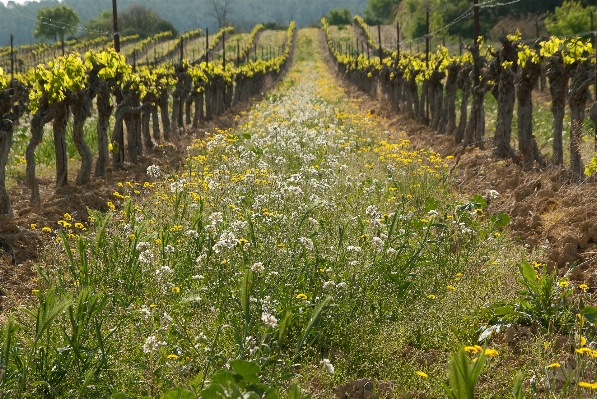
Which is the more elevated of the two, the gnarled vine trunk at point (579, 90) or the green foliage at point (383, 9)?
the green foliage at point (383, 9)

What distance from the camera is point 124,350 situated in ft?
14.2

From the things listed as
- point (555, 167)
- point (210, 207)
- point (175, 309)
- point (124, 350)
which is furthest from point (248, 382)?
point (555, 167)

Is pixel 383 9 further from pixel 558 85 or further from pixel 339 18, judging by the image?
pixel 558 85

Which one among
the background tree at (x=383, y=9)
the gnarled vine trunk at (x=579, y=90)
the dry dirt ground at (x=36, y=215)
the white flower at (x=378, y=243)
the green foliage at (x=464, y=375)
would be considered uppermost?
the background tree at (x=383, y=9)

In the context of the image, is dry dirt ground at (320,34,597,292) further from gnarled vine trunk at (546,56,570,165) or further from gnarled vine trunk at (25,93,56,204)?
gnarled vine trunk at (25,93,56,204)

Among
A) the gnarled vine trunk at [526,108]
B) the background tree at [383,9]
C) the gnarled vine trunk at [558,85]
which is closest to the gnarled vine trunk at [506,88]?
the gnarled vine trunk at [526,108]

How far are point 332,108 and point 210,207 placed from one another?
54.0 ft

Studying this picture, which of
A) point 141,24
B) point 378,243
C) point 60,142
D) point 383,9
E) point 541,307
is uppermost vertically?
point 383,9

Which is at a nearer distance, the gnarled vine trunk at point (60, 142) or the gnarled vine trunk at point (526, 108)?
the gnarled vine trunk at point (60, 142)

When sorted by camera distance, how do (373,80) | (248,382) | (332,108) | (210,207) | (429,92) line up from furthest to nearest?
1. (373,80)
2. (332,108)
3. (429,92)
4. (210,207)
5. (248,382)

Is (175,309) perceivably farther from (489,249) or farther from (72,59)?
(72,59)

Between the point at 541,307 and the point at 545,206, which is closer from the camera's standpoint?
the point at 541,307

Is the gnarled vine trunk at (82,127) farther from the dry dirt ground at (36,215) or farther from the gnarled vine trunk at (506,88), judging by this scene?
the gnarled vine trunk at (506,88)

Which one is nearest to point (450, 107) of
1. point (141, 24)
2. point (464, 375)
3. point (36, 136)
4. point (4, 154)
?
point (36, 136)
